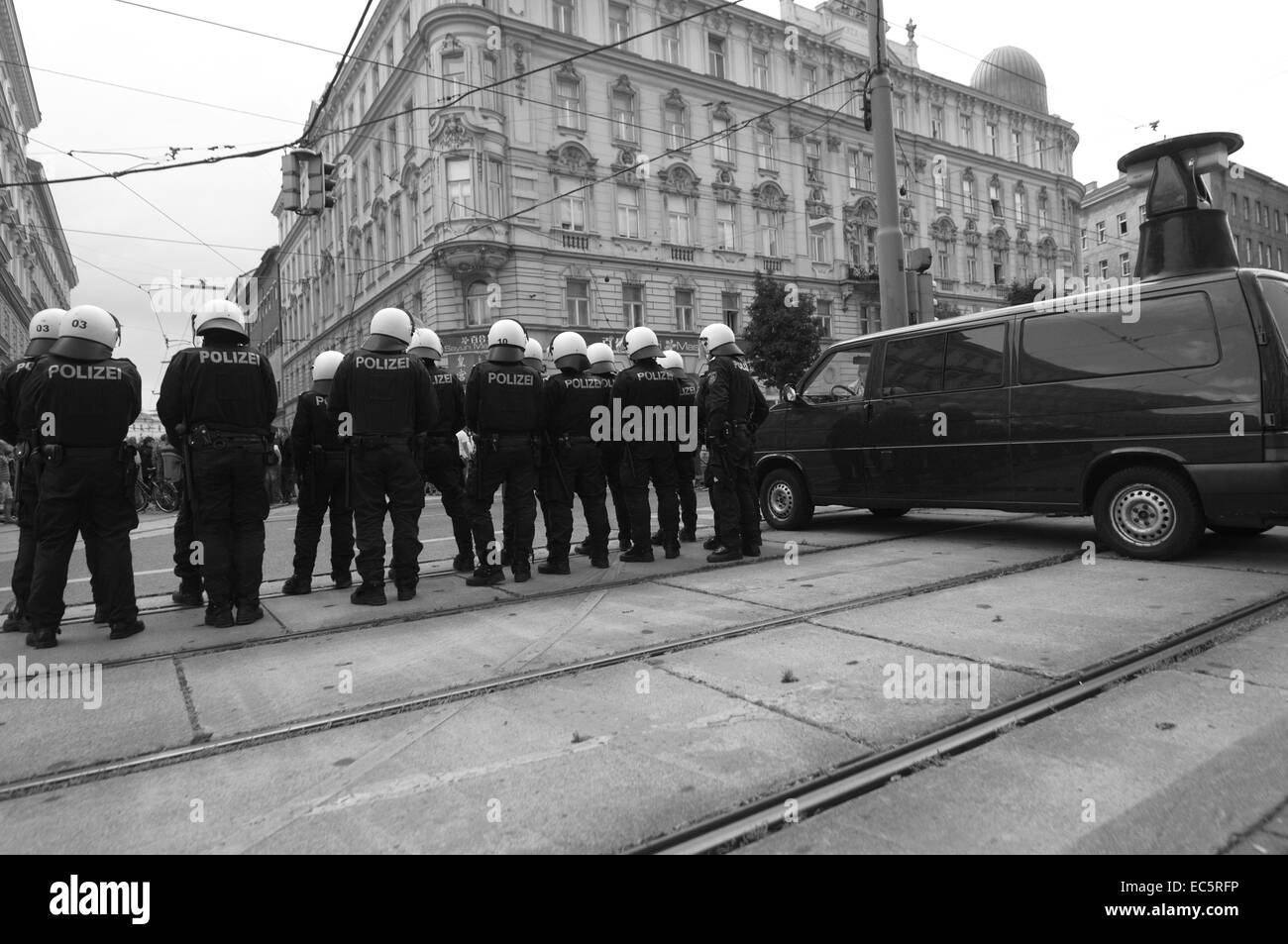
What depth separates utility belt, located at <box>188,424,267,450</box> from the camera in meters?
4.86

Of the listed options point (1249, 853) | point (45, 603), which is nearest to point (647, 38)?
point (45, 603)

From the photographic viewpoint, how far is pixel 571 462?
6.61 metres

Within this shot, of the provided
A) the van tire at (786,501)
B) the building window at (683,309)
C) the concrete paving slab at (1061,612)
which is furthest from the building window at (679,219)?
the concrete paving slab at (1061,612)

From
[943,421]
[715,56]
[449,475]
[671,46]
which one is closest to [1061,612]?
[943,421]

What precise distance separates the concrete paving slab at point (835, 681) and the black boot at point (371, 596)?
7.63 ft

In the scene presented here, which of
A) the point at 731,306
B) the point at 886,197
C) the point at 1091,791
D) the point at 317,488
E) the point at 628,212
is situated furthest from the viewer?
the point at 731,306

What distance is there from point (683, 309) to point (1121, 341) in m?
27.3

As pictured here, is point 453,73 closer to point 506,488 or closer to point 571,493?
point 571,493

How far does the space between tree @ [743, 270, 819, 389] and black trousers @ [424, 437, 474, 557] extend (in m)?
22.2

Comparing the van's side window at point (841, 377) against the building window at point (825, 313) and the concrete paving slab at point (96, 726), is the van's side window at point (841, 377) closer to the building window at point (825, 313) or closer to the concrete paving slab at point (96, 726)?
the concrete paving slab at point (96, 726)

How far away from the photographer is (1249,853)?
2062mm

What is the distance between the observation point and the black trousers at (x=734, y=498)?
679 centimetres
